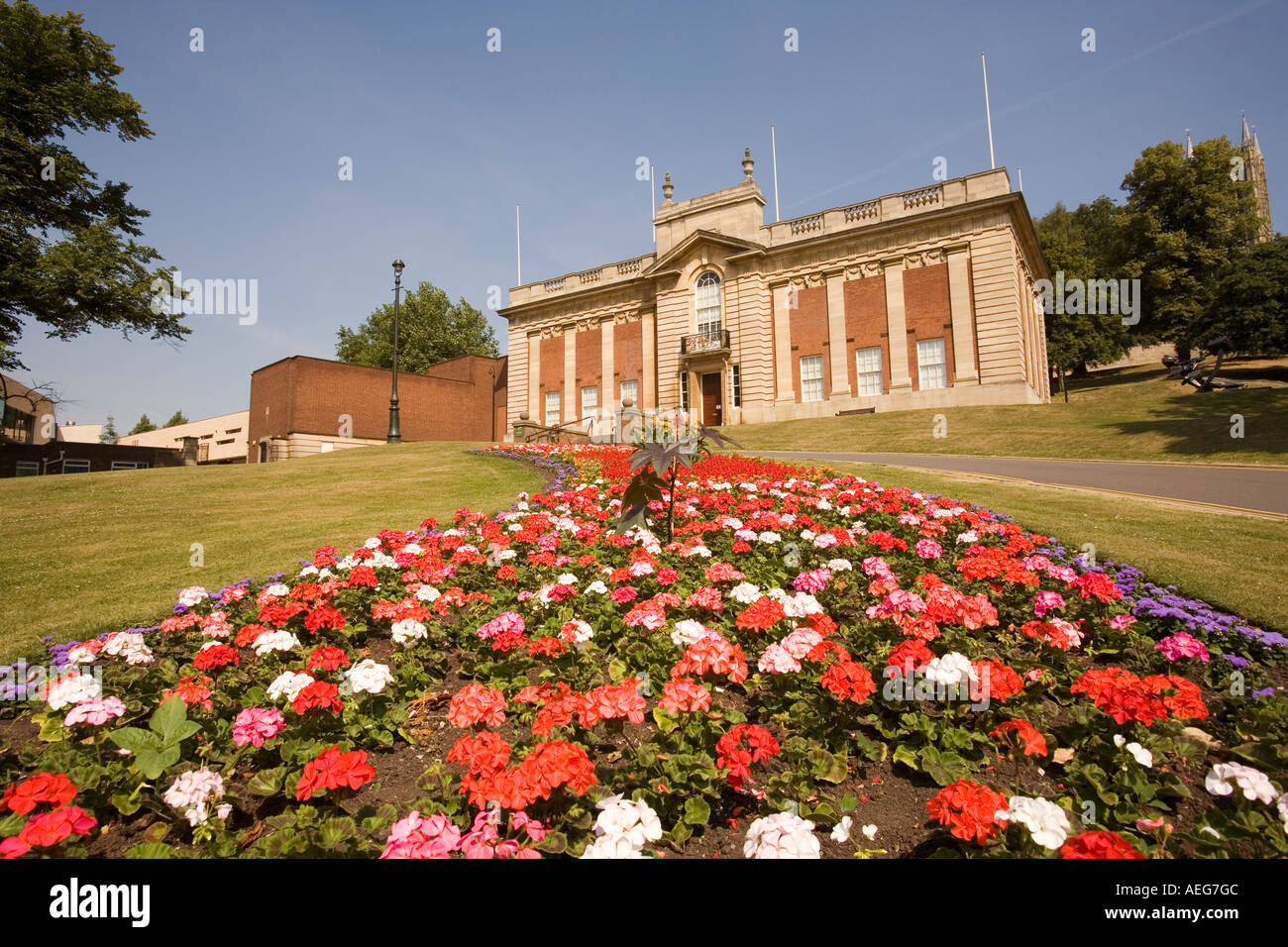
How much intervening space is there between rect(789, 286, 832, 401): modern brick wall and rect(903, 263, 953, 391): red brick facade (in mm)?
3850

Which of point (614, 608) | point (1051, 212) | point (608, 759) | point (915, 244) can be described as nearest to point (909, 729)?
point (608, 759)

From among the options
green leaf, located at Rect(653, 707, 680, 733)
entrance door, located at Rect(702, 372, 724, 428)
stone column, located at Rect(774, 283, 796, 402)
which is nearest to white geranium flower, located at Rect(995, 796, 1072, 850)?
green leaf, located at Rect(653, 707, 680, 733)

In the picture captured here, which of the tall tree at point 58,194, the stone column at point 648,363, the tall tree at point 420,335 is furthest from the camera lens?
the tall tree at point 420,335

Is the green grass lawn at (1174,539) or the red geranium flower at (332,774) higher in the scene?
the green grass lawn at (1174,539)

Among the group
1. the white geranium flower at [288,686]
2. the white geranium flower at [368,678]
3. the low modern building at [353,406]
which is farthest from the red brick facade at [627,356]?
the white geranium flower at [288,686]

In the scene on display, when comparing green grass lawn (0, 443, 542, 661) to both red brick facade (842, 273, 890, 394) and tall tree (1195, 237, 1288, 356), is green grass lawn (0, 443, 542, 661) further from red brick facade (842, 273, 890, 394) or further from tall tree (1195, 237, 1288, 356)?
tall tree (1195, 237, 1288, 356)

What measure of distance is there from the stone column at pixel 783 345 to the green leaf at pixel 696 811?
2978 cm

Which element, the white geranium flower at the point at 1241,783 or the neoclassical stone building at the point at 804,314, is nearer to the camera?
the white geranium flower at the point at 1241,783

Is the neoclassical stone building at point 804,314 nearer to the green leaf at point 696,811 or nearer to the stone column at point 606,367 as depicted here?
the stone column at point 606,367

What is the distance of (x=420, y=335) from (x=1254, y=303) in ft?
198

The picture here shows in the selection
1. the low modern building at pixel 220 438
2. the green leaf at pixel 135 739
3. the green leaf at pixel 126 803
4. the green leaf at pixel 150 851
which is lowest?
the green leaf at pixel 126 803

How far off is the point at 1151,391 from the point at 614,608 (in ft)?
102

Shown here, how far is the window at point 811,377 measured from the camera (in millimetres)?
30312
